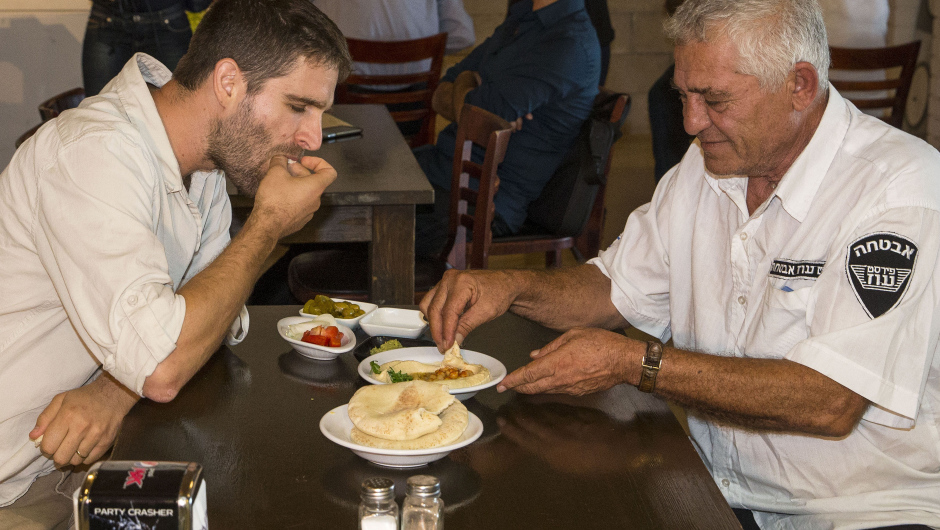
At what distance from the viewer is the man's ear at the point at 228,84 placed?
5.29 feet

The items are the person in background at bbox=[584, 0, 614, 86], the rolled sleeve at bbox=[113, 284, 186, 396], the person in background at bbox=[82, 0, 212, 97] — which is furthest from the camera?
the person in background at bbox=[584, 0, 614, 86]

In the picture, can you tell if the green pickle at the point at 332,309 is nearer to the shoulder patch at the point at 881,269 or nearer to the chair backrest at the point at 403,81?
the shoulder patch at the point at 881,269

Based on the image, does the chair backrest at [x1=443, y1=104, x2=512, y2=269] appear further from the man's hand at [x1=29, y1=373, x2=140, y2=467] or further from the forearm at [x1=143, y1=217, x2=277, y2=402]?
the man's hand at [x1=29, y1=373, x2=140, y2=467]

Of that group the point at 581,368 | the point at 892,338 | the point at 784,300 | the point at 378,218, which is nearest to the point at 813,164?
the point at 784,300

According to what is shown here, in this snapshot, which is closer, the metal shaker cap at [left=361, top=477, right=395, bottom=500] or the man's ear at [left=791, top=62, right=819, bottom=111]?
the metal shaker cap at [left=361, top=477, right=395, bottom=500]

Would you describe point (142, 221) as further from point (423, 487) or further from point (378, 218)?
point (378, 218)

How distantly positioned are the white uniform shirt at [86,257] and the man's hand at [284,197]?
156 millimetres

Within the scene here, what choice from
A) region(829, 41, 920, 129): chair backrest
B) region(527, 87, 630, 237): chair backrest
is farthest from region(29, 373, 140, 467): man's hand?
region(829, 41, 920, 129): chair backrest

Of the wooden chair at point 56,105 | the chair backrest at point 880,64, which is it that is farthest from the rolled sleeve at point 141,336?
the chair backrest at point 880,64

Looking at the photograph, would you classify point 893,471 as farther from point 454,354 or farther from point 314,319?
point 314,319

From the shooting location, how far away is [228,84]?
64.2 inches

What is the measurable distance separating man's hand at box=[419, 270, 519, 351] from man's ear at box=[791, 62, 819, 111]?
63 centimetres

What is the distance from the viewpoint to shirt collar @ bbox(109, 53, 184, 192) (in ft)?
5.19

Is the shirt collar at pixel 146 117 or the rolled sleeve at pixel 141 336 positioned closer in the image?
the rolled sleeve at pixel 141 336
